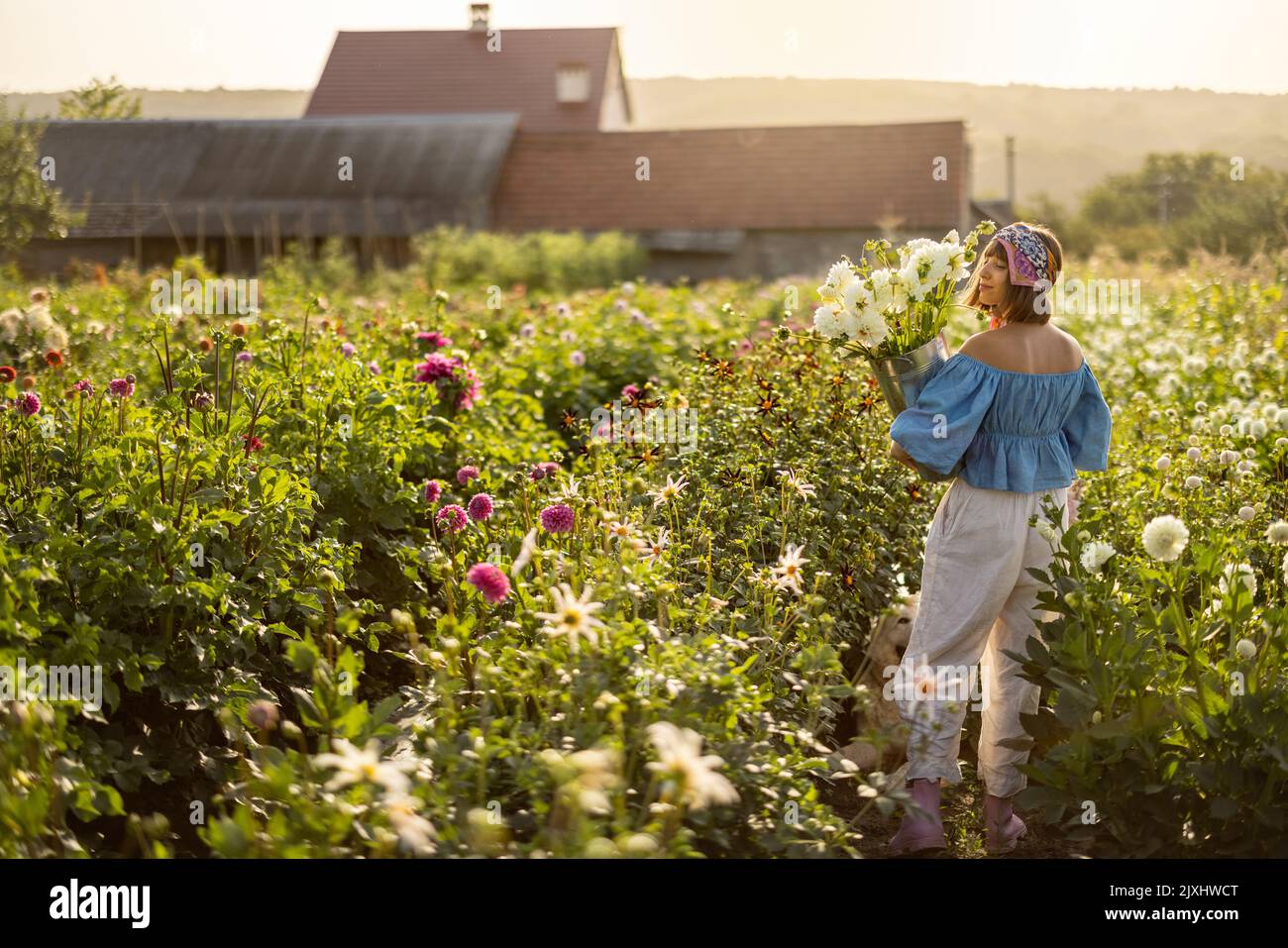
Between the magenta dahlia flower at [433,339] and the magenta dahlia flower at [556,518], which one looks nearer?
the magenta dahlia flower at [556,518]

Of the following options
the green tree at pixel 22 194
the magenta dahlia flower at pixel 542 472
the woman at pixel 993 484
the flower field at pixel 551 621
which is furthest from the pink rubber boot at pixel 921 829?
the green tree at pixel 22 194

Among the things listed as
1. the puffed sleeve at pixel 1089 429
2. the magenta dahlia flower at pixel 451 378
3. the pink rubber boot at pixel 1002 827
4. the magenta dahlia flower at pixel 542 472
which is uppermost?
the magenta dahlia flower at pixel 451 378

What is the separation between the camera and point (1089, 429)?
358 cm

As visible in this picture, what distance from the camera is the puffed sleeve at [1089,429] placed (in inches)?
141

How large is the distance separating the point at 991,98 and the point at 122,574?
119 m

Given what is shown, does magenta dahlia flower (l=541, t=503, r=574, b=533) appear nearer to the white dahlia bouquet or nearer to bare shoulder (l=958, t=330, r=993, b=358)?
the white dahlia bouquet

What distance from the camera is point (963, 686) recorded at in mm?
3406

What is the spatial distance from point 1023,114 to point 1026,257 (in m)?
113

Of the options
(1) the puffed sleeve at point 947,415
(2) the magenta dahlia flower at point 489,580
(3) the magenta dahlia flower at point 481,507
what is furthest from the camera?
(3) the magenta dahlia flower at point 481,507

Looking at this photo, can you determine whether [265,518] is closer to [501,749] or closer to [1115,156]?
[501,749]

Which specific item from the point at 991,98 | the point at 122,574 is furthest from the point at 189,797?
the point at 991,98

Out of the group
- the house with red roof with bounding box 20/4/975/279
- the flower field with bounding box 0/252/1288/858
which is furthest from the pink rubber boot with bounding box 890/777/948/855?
the house with red roof with bounding box 20/4/975/279

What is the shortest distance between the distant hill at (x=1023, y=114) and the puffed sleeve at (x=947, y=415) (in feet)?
248

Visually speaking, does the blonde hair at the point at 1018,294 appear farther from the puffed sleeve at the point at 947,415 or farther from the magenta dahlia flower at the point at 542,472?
the magenta dahlia flower at the point at 542,472
